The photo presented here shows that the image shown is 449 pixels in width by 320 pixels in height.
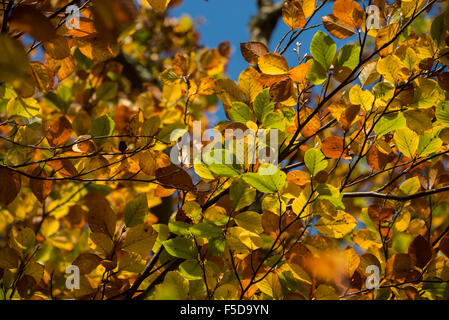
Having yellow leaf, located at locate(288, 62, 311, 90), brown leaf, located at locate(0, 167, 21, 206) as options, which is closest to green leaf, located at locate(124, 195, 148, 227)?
brown leaf, located at locate(0, 167, 21, 206)

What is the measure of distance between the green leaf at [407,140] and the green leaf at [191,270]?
50 centimetres

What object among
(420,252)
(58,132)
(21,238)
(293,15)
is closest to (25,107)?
(58,132)

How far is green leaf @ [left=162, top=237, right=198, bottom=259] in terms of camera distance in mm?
709

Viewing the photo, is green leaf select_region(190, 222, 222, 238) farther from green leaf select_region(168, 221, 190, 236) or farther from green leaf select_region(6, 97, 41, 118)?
green leaf select_region(6, 97, 41, 118)

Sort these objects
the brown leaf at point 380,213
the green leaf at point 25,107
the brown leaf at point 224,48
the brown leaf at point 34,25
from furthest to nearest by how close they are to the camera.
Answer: the brown leaf at point 224,48
the brown leaf at point 380,213
the green leaf at point 25,107
the brown leaf at point 34,25

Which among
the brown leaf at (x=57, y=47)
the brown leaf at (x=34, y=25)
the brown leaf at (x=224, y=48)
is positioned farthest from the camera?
the brown leaf at (x=224, y=48)

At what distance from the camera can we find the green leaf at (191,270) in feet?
2.34

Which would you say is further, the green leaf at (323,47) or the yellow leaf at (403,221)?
the yellow leaf at (403,221)

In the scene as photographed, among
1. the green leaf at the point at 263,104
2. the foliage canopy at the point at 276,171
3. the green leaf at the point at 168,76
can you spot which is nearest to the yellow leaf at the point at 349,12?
the foliage canopy at the point at 276,171

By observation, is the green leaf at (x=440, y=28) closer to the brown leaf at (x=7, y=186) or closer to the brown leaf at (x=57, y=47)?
the brown leaf at (x=57, y=47)

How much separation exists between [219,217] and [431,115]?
0.58m

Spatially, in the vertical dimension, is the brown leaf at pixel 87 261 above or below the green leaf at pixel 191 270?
above

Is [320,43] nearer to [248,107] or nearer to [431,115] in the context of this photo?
[248,107]

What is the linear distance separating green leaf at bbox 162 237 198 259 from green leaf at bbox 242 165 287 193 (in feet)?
0.63
